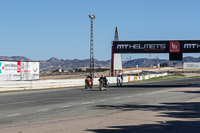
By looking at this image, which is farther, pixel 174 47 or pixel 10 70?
pixel 174 47

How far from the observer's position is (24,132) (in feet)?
28.6

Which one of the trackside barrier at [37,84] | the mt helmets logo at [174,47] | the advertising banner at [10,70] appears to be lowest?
the trackside barrier at [37,84]

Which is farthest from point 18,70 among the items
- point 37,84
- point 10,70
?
point 37,84

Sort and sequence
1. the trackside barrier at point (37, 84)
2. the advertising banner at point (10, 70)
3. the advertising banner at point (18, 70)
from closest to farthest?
the trackside barrier at point (37, 84)
the advertising banner at point (10, 70)
the advertising banner at point (18, 70)

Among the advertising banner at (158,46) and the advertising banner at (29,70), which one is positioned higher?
the advertising banner at (158,46)

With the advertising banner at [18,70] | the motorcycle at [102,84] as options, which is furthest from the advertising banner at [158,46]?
the motorcycle at [102,84]

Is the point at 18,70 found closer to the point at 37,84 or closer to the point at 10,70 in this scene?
the point at 10,70

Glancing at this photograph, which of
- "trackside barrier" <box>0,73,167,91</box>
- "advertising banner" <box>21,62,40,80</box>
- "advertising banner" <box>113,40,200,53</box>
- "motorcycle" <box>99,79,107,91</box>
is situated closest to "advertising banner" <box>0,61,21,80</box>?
"advertising banner" <box>21,62,40,80</box>

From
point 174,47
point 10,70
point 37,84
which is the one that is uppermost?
point 174,47

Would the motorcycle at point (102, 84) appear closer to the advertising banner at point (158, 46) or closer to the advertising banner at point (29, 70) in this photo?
the advertising banner at point (29, 70)

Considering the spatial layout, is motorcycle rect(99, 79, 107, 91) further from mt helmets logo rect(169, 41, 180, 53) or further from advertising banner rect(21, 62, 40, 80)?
mt helmets logo rect(169, 41, 180, 53)

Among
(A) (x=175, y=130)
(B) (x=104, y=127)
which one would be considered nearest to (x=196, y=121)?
(A) (x=175, y=130)

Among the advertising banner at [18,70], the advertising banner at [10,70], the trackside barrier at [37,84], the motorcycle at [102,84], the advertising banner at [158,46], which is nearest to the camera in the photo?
the motorcycle at [102,84]

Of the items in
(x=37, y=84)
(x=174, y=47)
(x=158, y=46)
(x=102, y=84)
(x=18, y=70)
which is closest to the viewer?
(x=102, y=84)
